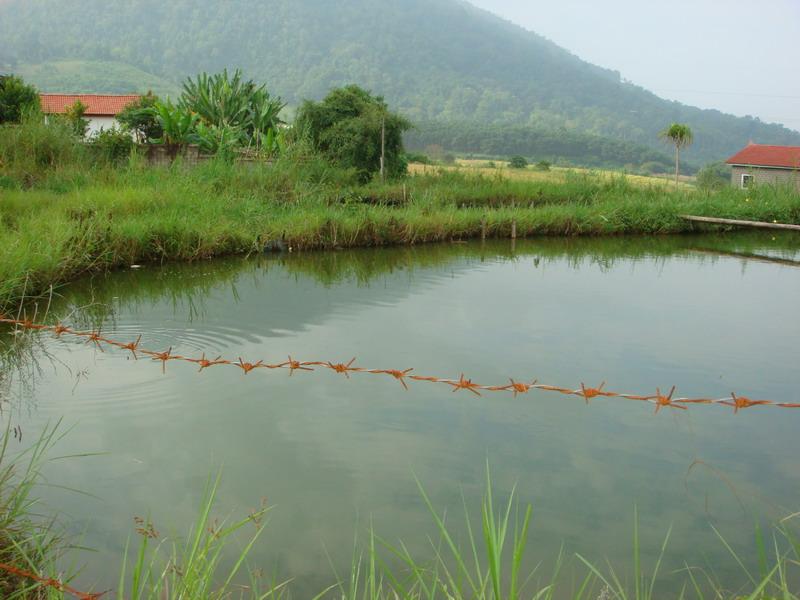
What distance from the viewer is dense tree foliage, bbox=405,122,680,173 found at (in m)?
46.2

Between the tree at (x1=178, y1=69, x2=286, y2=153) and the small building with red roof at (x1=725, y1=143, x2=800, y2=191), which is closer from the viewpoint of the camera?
the tree at (x1=178, y1=69, x2=286, y2=153)

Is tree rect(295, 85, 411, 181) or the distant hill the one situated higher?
the distant hill

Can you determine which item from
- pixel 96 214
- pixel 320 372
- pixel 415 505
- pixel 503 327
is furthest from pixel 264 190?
pixel 415 505

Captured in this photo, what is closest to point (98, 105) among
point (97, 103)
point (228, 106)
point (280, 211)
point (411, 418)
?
point (97, 103)

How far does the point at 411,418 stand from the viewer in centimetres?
385

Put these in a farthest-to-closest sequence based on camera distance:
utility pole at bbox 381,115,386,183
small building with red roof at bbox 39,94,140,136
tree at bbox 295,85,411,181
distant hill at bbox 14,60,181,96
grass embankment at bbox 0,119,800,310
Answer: distant hill at bbox 14,60,181,96, small building with red roof at bbox 39,94,140,136, tree at bbox 295,85,411,181, utility pole at bbox 381,115,386,183, grass embankment at bbox 0,119,800,310

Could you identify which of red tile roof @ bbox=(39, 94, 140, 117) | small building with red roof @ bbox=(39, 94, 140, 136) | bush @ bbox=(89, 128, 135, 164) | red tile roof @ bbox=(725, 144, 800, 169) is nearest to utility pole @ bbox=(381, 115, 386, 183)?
bush @ bbox=(89, 128, 135, 164)

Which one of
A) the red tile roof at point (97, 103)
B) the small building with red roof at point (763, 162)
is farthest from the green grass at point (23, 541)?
the red tile roof at point (97, 103)

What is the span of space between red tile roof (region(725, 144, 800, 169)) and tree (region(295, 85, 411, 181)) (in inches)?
739

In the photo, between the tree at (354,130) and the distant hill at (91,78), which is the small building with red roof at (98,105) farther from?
the distant hill at (91,78)

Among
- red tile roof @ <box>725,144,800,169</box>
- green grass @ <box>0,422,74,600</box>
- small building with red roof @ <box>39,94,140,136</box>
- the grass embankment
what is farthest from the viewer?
small building with red roof @ <box>39,94,140,136</box>

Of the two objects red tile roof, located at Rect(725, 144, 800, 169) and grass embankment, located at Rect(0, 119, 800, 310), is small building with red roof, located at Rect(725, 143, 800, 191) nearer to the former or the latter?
red tile roof, located at Rect(725, 144, 800, 169)

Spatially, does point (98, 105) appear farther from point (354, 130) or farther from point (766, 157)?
point (766, 157)

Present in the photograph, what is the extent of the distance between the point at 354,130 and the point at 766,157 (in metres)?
21.7
